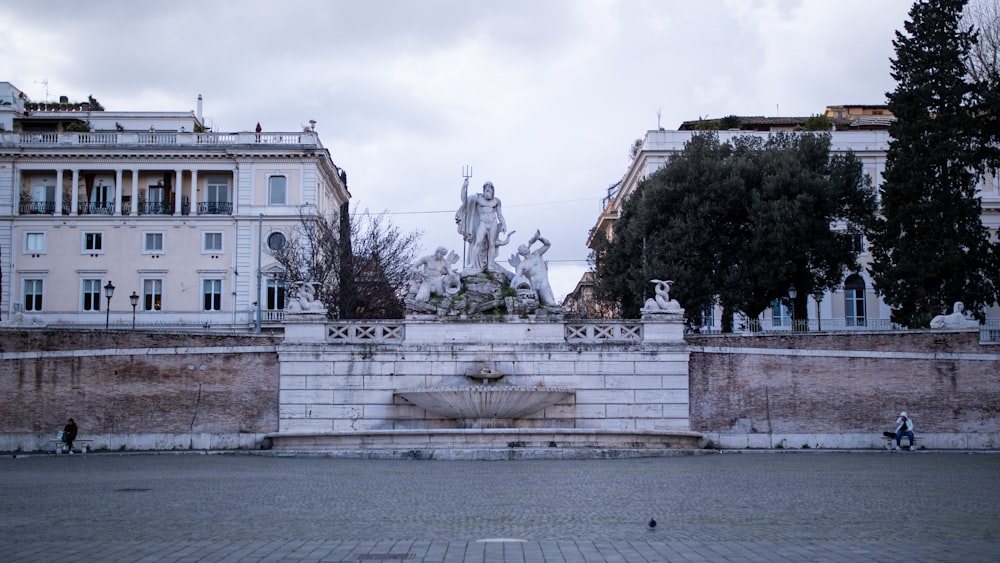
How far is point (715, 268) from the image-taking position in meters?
46.7

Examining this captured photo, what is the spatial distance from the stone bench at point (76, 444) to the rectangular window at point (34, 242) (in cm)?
2920

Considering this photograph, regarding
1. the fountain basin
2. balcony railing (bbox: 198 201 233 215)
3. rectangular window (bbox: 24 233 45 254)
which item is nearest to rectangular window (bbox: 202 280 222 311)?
balcony railing (bbox: 198 201 233 215)

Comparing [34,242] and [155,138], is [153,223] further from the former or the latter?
[34,242]

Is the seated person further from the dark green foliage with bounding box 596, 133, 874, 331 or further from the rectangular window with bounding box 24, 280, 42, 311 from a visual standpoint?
the rectangular window with bounding box 24, 280, 42, 311

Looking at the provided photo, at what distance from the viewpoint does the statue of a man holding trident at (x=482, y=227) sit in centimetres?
3575

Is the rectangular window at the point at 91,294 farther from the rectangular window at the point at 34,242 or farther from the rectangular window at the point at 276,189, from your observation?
the rectangular window at the point at 276,189

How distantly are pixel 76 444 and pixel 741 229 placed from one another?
2647 centimetres

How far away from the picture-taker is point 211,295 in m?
59.5

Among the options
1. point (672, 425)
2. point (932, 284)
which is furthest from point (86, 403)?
point (932, 284)

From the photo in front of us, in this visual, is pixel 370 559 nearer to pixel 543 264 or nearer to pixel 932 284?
pixel 543 264

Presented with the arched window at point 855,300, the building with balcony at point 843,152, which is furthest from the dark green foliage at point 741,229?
the arched window at point 855,300

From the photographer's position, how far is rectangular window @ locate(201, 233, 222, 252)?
5997 centimetres

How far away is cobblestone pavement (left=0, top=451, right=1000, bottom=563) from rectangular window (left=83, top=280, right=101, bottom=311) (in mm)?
35420

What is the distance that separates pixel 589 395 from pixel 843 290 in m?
29.3
